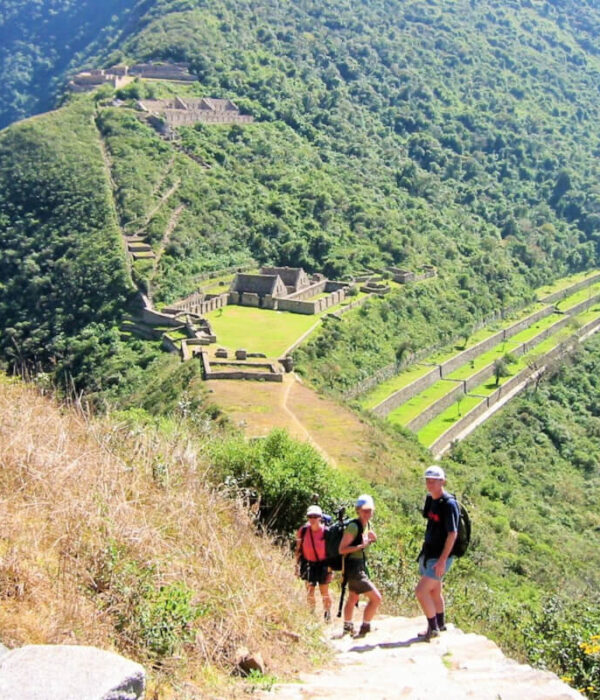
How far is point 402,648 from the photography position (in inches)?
308

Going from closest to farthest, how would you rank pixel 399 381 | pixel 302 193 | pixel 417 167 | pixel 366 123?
pixel 399 381
pixel 302 193
pixel 417 167
pixel 366 123

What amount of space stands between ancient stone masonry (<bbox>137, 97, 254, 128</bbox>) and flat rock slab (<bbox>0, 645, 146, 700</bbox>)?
5890 centimetres

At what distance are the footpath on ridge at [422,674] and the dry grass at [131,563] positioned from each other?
0.38m

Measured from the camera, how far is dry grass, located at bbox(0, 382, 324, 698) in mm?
6164

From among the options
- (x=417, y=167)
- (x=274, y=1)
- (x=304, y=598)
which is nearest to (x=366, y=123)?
(x=417, y=167)

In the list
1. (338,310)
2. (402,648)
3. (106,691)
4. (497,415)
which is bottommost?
(497,415)

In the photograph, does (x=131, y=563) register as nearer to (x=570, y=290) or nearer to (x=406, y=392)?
(x=406, y=392)

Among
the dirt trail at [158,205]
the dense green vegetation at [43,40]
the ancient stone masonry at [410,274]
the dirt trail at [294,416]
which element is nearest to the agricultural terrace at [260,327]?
the dirt trail at [294,416]

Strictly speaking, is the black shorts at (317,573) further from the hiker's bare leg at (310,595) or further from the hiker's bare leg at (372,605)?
the hiker's bare leg at (372,605)

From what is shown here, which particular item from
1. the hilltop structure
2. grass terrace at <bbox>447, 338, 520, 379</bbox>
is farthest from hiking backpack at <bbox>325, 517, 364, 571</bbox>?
the hilltop structure

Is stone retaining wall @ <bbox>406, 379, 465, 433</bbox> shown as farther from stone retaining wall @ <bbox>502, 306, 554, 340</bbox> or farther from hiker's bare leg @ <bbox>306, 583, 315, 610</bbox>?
hiker's bare leg @ <bbox>306, 583, 315, 610</bbox>

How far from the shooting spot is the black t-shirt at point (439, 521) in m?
7.92

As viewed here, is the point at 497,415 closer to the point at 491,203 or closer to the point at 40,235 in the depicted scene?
the point at 40,235

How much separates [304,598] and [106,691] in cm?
371
